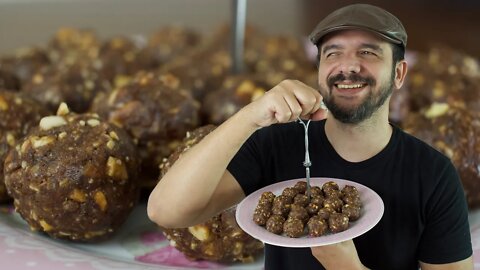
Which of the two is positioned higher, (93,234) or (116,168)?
(116,168)

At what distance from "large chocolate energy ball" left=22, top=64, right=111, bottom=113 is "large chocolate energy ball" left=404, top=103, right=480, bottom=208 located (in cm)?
100

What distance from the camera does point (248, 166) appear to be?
1.05 metres

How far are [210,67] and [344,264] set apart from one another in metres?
1.43

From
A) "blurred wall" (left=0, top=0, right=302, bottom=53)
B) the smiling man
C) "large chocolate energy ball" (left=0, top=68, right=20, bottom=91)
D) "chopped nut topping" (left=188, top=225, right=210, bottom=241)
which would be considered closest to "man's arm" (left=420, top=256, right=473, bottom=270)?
the smiling man

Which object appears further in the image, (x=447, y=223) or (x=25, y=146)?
(x=25, y=146)

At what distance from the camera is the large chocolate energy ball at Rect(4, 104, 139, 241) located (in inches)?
53.6

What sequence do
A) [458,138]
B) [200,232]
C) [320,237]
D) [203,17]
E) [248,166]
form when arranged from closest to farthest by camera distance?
[320,237]
[248,166]
[200,232]
[458,138]
[203,17]

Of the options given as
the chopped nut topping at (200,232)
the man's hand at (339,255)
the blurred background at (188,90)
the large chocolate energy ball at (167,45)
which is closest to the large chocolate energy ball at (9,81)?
the blurred background at (188,90)

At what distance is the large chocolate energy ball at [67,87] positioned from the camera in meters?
1.92

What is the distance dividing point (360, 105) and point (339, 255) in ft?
0.73

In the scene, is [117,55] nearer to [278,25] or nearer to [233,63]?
[233,63]

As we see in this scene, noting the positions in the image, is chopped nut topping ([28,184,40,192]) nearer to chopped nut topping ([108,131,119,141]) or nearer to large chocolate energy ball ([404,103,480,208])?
chopped nut topping ([108,131,119,141])

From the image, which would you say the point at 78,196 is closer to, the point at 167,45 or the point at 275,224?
the point at 275,224

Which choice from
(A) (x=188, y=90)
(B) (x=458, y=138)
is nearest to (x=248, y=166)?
(B) (x=458, y=138)
